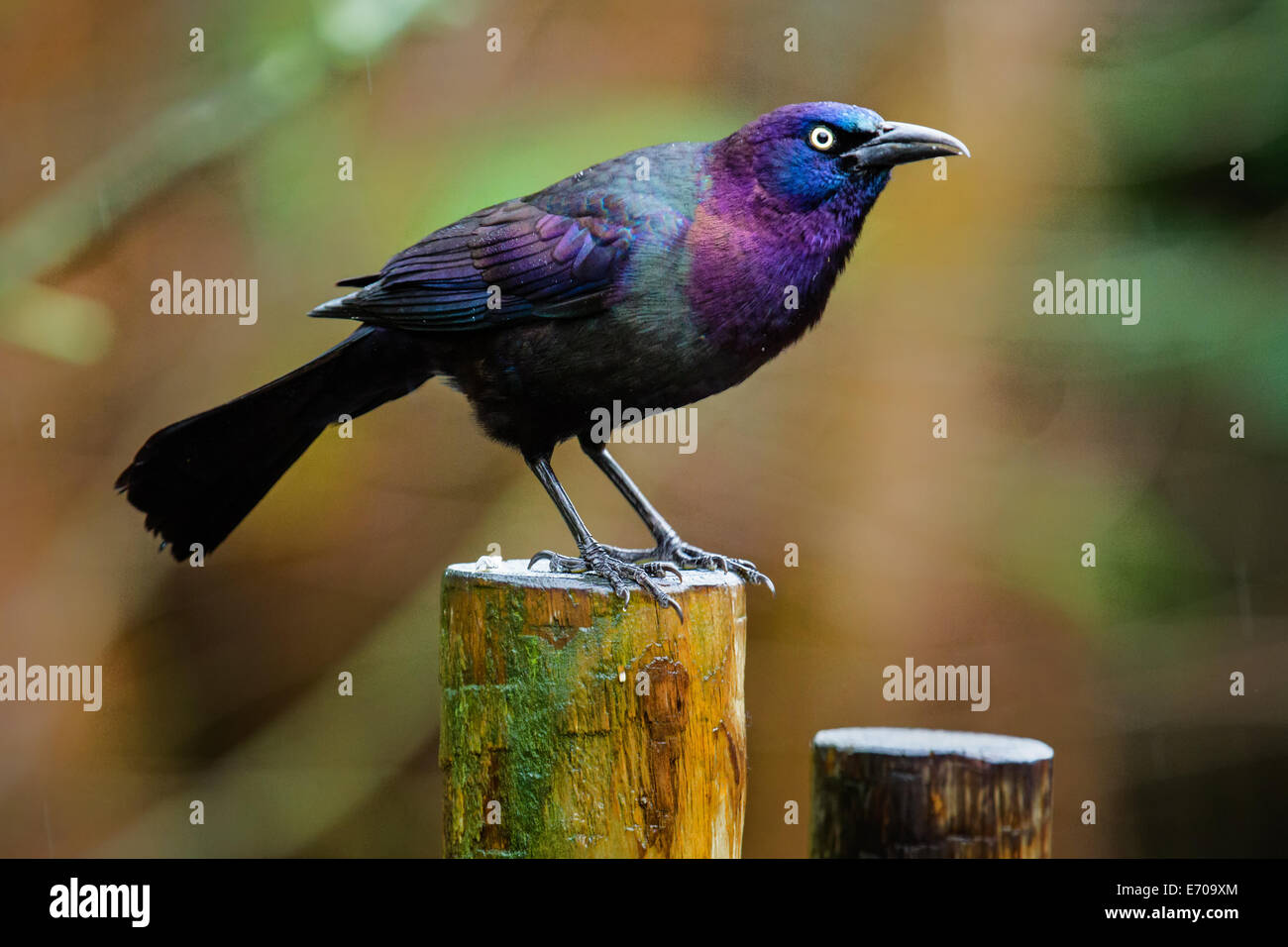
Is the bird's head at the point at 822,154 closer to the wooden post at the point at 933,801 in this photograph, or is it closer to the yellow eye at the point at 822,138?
the yellow eye at the point at 822,138

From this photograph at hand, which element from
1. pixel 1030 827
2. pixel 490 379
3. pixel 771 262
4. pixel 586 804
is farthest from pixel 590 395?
pixel 1030 827

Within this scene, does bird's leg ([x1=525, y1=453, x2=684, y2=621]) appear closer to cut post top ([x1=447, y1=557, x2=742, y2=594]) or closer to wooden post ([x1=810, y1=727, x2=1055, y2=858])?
cut post top ([x1=447, y1=557, x2=742, y2=594])

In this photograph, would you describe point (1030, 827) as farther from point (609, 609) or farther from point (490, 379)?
point (490, 379)

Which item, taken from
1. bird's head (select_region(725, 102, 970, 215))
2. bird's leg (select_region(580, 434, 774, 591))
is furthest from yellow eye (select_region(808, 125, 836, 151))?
bird's leg (select_region(580, 434, 774, 591))

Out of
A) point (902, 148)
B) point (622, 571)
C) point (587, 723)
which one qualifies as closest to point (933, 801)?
point (587, 723)

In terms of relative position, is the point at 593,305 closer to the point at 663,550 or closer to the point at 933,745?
the point at 663,550

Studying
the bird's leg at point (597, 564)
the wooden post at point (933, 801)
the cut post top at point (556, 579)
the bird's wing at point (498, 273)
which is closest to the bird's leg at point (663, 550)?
the bird's leg at point (597, 564)
